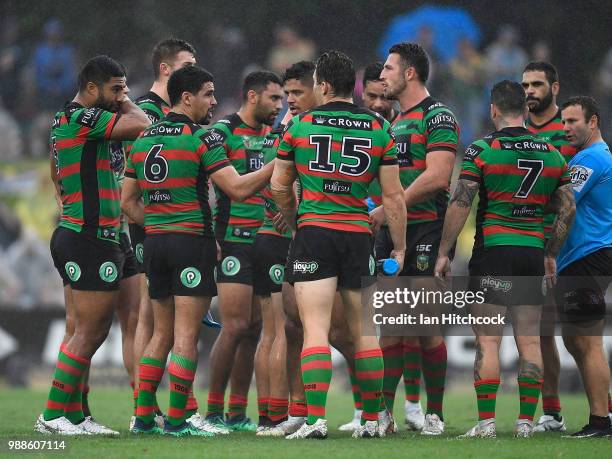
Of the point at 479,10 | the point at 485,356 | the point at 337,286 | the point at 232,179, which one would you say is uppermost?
the point at 479,10

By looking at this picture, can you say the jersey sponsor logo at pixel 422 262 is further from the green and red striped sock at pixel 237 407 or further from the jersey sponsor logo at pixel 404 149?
the green and red striped sock at pixel 237 407

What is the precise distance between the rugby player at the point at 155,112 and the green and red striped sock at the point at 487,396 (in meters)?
2.25

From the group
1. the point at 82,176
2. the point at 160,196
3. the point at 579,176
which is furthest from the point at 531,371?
the point at 82,176

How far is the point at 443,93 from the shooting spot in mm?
17484

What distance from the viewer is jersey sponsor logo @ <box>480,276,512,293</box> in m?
8.66

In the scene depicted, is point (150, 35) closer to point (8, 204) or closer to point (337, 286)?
point (8, 204)


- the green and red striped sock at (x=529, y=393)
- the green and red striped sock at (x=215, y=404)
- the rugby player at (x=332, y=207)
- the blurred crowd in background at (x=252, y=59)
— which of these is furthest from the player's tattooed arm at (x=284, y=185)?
the blurred crowd in background at (x=252, y=59)

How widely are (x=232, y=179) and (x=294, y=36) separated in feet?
31.9

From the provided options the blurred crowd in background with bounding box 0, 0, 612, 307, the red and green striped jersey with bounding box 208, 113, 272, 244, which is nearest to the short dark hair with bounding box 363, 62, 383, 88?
the red and green striped jersey with bounding box 208, 113, 272, 244

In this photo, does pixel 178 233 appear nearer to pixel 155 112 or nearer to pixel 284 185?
pixel 284 185

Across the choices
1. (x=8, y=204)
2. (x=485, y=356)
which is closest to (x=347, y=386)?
(x=8, y=204)

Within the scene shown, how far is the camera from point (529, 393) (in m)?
8.55

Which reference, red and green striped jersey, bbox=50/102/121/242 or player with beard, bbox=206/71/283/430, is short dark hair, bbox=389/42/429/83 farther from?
red and green striped jersey, bbox=50/102/121/242

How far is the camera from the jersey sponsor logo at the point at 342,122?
26.4ft
